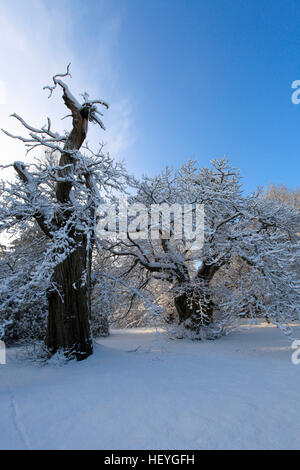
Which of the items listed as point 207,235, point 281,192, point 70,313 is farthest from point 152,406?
point 281,192

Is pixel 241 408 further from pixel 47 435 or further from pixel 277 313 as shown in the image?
pixel 277 313

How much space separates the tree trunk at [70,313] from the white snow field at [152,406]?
→ 69 centimetres

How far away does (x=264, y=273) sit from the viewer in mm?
6516

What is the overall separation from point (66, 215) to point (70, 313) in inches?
96.3

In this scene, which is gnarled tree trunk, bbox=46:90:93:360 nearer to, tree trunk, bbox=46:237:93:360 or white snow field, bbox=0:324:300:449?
tree trunk, bbox=46:237:93:360

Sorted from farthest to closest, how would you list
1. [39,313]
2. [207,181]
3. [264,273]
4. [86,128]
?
[207,181]
[39,313]
[86,128]
[264,273]

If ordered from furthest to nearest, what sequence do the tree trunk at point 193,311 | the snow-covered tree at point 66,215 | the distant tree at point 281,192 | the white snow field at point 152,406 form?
1. the distant tree at point 281,192
2. the tree trunk at point 193,311
3. the snow-covered tree at point 66,215
4. the white snow field at point 152,406

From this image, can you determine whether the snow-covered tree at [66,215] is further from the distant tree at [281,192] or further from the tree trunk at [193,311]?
the distant tree at [281,192]

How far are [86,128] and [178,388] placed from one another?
688cm

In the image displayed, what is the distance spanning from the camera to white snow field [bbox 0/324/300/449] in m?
2.07

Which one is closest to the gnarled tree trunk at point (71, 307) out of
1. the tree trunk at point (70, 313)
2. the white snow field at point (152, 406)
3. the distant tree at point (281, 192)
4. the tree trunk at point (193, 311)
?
the tree trunk at point (70, 313)

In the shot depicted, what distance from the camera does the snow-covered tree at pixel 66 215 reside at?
5.60 m

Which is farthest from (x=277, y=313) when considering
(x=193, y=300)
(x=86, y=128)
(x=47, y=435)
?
(x=86, y=128)

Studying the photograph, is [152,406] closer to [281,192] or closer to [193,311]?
[193,311]
